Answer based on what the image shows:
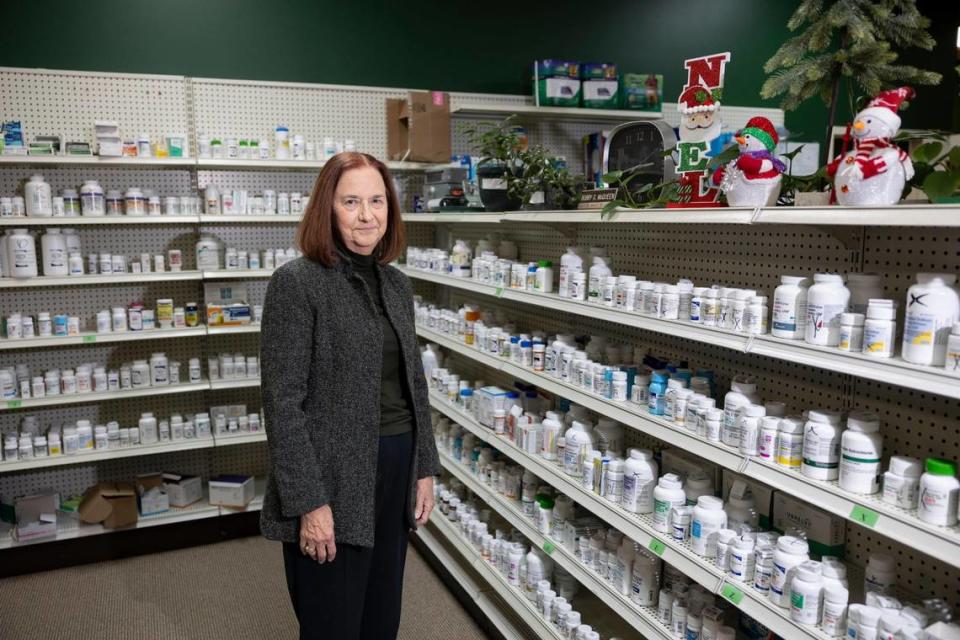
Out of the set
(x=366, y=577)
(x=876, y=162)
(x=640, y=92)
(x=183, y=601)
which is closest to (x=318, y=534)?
(x=366, y=577)

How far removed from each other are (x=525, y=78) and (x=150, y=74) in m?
2.65

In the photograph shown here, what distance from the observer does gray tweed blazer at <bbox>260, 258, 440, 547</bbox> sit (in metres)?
2.11

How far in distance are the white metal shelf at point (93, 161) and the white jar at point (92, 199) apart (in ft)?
0.44

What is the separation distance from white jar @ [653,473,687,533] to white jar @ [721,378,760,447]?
296 millimetres

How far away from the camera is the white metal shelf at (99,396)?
14.2 feet

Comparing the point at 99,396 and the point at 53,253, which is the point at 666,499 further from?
the point at 53,253

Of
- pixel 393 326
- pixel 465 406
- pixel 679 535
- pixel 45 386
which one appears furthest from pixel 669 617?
pixel 45 386

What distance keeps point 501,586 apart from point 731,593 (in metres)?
1.70

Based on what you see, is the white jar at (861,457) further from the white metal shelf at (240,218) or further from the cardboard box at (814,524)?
the white metal shelf at (240,218)

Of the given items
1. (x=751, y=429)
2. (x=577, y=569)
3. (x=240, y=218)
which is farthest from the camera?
(x=240, y=218)

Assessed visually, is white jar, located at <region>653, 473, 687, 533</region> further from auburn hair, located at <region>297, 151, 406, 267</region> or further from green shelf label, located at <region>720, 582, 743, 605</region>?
auburn hair, located at <region>297, 151, 406, 267</region>

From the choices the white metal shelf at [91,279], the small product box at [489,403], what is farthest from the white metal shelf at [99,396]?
the small product box at [489,403]

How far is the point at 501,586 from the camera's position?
3.57 metres

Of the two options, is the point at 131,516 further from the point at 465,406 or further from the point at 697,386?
the point at 697,386
